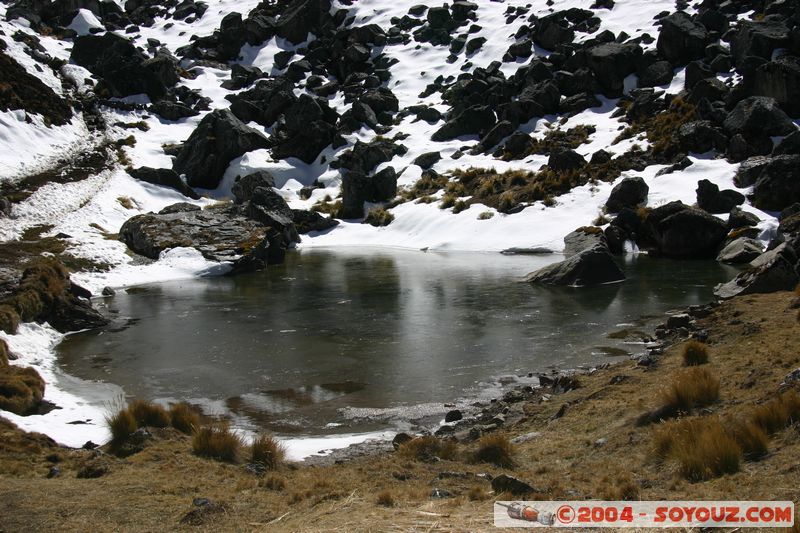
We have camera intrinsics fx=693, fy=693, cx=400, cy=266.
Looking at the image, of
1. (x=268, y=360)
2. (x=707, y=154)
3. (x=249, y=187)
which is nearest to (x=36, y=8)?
(x=249, y=187)

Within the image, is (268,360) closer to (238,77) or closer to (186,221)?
(186,221)

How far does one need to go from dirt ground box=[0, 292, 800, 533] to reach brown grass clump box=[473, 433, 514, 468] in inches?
6.4

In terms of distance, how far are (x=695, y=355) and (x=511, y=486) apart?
20.6 ft

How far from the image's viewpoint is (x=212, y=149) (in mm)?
55250

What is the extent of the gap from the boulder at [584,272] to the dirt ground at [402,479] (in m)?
14.4

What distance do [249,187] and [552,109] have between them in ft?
84.2

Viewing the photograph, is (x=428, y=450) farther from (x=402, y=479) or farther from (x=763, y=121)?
(x=763, y=121)

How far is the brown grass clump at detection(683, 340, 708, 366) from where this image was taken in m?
12.2

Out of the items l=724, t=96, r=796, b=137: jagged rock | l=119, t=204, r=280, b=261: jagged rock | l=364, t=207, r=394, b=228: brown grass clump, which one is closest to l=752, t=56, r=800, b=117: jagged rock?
l=724, t=96, r=796, b=137: jagged rock

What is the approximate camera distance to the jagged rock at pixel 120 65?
219ft

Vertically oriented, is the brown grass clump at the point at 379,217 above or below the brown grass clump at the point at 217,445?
above

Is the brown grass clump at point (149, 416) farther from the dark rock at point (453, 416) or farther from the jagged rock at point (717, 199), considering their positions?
the jagged rock at point (717, 199)

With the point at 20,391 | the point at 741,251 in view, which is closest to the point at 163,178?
Answer: the point at 741,251

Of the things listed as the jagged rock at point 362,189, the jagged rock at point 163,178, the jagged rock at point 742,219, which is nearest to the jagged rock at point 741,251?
the jagged rock at point 742,219
